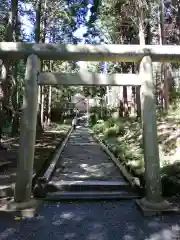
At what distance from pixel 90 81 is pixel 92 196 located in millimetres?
2486

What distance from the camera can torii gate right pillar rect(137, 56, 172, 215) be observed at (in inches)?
186

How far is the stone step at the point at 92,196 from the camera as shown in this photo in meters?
5.56

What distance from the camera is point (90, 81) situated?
5.07 metres

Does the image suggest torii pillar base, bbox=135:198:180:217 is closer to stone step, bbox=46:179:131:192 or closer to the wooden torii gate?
the wooden torii gate

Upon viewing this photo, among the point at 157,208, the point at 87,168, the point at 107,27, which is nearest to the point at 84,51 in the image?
the point at 157,208

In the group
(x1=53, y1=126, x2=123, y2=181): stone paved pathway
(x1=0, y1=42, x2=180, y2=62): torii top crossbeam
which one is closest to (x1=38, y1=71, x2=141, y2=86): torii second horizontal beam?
(x1=0, y1=42, x2=180, y2=62): torii top crossbeam

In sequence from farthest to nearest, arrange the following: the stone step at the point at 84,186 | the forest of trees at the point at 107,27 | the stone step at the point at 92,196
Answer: the forest of trees at the point at 107,27, the stone step at the point at 84,186, the stone step at the point at 92,196

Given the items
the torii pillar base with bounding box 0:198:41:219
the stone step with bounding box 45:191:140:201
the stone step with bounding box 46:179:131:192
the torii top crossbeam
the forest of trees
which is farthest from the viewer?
the forest of trees

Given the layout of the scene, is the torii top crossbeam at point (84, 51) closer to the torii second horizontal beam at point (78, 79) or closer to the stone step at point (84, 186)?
the torii second horizontal beam at point (78, 79)

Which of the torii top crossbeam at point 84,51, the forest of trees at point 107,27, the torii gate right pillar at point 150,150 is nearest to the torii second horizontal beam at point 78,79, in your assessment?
the torii top crossbeam at point 84,51

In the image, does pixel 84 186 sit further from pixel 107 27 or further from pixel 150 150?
pixel 107 27

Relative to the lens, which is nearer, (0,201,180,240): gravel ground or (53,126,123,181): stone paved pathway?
(0,201,180,240): gravel ground

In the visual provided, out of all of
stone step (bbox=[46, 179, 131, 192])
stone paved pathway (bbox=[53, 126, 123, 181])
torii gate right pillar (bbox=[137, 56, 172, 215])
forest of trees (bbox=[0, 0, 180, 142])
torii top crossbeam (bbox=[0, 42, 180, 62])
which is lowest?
stone paved pathway (bbox=[53, 126, 123, 181])

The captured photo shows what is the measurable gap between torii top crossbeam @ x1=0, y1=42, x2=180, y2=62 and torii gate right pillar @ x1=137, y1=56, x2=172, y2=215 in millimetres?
207
